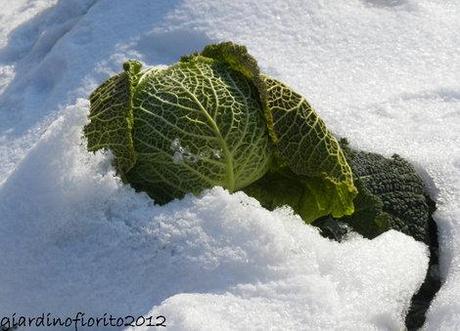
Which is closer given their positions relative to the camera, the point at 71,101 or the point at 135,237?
the point at 135,237

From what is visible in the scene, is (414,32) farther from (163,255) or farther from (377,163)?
(163,255)

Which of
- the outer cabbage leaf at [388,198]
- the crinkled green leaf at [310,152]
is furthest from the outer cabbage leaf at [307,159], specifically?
the outer cabbage leaf at [388,198]

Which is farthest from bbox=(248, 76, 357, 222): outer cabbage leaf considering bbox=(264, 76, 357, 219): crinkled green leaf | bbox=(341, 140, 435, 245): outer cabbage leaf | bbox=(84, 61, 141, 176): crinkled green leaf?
bbox=(84, 61, 141, 176): crinkled green leaf

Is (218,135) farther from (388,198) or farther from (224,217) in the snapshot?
(388,198)

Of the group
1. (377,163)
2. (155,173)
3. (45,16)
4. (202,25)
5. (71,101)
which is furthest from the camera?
(45,16)

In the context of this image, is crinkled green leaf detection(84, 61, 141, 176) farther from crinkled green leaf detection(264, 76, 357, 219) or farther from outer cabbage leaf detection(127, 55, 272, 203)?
crinkled green leaf detection(264, 76, 357, 219)

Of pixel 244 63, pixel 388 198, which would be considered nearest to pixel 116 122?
pixel 244 63

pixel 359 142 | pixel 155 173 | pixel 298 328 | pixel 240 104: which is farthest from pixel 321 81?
pixel 298 328
